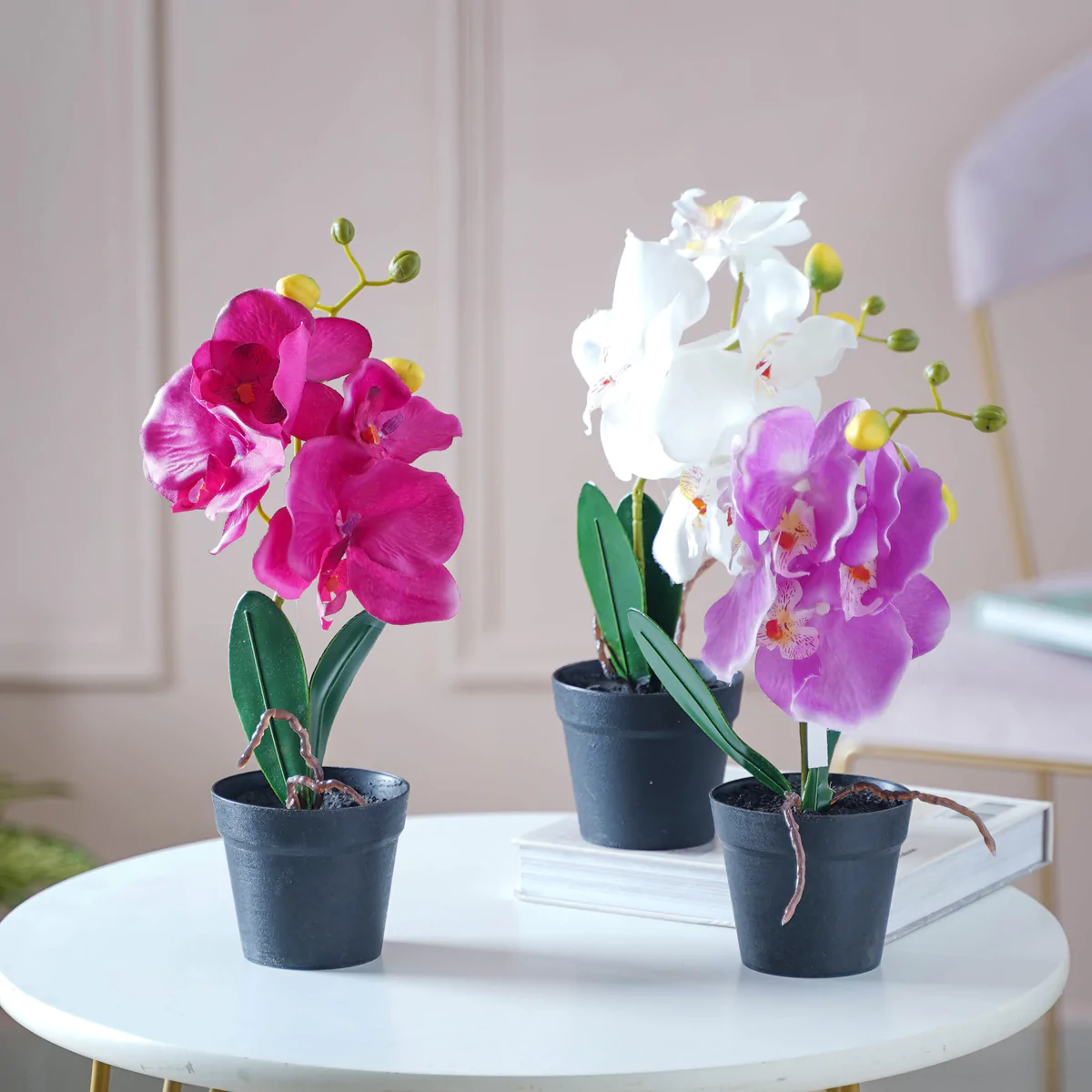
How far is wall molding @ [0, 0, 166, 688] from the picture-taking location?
1.88 metres

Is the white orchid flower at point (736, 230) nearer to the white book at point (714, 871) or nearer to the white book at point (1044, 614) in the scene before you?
the white book at point (714, 871)

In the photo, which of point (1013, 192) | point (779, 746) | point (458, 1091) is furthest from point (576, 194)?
point (458, 1091)

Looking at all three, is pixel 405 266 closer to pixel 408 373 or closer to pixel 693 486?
pixel 408 373

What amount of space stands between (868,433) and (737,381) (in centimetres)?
9

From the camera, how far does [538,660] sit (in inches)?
75.5

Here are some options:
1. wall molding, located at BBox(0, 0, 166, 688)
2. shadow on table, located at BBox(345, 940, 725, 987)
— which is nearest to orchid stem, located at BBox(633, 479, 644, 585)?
shadow on table, located at BBox(345, 940, 725, 987)

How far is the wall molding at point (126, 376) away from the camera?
1.88 m

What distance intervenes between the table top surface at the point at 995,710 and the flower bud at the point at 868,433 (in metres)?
0.56

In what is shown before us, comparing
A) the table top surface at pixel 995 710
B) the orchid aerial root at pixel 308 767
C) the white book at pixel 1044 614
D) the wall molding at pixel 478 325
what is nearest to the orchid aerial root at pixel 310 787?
the orchid aerial root at pixel 308 767

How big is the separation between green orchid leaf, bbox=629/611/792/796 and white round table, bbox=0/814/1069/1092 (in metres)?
0.10

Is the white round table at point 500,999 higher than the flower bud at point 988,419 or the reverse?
the reverse

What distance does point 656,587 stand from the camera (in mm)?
846

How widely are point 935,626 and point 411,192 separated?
1.37 metres

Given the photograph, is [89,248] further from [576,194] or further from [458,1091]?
[458,1091]
